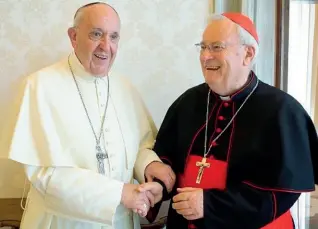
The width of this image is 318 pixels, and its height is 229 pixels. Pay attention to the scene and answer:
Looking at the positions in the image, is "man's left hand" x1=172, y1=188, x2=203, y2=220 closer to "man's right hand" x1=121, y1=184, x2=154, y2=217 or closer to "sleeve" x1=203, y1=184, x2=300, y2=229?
"sleeve" x1=203, y1=184, x2=300, y2=229

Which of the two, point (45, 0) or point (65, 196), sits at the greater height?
point (45, 0)

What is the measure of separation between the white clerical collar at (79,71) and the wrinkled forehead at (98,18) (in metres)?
0.18

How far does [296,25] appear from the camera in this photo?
2.37 metres

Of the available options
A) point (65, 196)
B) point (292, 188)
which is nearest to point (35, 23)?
point (65, 196)

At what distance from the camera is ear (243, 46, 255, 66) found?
1733mm

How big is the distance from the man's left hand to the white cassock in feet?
0.77

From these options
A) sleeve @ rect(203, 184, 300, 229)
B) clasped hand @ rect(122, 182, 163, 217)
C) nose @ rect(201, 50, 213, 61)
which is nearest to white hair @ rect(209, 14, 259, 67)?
nose @ rect(201, 50, 213, 61)

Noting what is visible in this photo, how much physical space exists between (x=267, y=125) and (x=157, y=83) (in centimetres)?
84

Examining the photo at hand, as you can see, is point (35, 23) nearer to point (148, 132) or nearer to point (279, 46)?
point (148, 132)

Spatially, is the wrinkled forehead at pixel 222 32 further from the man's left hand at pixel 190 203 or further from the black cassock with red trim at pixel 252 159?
the man's left hand at pixel 190 203

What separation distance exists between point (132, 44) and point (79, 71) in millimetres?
522

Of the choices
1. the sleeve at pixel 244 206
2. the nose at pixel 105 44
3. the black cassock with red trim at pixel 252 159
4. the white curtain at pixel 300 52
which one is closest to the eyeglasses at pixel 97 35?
the nose at pixel 105 44

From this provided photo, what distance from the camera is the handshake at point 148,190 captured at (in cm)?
175

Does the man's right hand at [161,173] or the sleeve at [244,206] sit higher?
the man's right hand at [161,173]
